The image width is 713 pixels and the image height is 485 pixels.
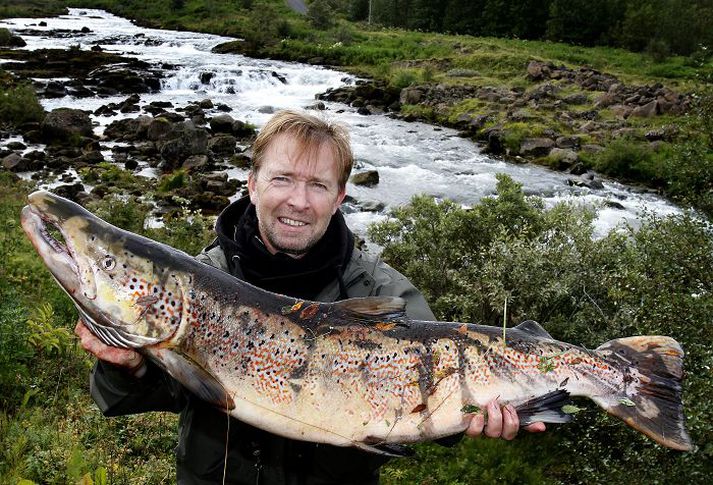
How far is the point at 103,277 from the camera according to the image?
3002 millimetres

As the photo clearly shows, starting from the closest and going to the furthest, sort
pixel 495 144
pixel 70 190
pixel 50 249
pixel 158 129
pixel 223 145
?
pixel 50 249 < pixel 70 190 < pixel 223 145 < pixel 158 129 < pixel 495 144

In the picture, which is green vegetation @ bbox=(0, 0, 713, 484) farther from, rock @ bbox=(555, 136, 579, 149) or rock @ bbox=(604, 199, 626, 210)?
rock @ bbox=(555, 136, 579, 149)

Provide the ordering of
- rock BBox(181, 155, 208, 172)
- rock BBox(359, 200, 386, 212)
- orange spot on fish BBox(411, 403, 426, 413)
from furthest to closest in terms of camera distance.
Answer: rock BBox(181, 155, 208, 172)
rock BBox(359, 200, 386, 212)
orange spot on fish BBox(411, 403, 426, 413)

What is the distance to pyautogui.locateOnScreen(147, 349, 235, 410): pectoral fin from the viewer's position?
2977 mm

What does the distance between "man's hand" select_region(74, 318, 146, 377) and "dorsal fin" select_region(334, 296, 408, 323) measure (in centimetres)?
109

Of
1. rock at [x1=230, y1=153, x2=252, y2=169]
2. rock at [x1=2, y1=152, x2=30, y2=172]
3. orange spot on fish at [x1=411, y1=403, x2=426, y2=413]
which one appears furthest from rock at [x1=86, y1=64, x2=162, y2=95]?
orange spot on fish at [x1=411, y1=403, x2=426, y2=413]

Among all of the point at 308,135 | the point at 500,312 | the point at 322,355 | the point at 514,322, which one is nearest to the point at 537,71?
the point at 514,322

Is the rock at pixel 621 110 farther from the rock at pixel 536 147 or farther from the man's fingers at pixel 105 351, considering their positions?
the man's fingers at pixel 105 351

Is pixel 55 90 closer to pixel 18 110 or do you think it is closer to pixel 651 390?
pixel 18 110

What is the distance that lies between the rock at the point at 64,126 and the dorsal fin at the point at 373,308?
23.7m

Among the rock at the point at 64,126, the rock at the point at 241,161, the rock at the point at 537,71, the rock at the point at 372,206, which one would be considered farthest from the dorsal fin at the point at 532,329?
the rock at the point at 537,71

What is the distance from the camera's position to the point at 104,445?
18.7 feet

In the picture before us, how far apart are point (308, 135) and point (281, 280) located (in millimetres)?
898

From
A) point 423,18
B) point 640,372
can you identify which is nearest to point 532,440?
point 640,372
